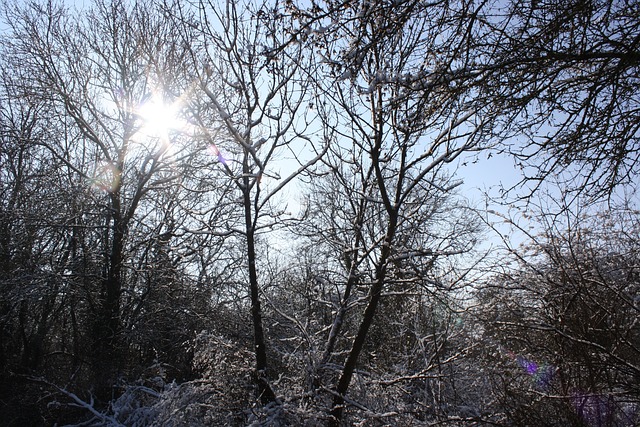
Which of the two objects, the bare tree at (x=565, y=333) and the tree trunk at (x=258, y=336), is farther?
the tree trunk at (x=258, y=336)

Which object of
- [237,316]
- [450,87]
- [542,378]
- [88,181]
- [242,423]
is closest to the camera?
[450,87]

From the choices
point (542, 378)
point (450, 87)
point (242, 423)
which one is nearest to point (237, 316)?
point (242, 423)

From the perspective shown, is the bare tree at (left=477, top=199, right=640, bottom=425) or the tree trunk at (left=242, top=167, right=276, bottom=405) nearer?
the bare tree at (left=477, top=199, right=640, bottom=425)

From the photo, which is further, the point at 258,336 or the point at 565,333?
the point at 258,336

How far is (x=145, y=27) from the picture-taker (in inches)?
369

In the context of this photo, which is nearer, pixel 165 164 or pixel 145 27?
pixel 145 27

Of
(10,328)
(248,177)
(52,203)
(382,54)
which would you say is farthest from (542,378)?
(10,328)

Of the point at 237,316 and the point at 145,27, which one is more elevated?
the point at 145,27

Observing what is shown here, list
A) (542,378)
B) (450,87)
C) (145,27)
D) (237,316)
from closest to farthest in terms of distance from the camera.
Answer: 1. (450,87)
2. (542,378)
3. (237,316)
4. (145,27)

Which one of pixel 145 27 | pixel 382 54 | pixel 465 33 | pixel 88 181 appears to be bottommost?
pixel 465 33

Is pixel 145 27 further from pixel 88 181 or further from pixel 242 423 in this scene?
pixel 242 423

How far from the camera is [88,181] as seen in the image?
10.2 m

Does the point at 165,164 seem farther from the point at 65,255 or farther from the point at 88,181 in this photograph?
the point at 65,255

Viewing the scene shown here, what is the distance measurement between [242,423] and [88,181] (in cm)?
822
